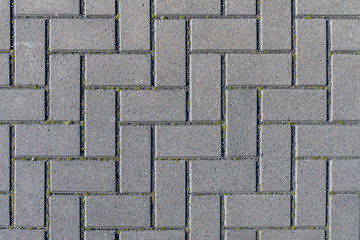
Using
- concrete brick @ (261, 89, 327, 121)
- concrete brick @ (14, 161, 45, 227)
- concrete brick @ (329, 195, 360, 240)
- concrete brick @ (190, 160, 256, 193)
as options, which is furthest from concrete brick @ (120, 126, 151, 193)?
concrete brick @ (329, 195, 360, 240)

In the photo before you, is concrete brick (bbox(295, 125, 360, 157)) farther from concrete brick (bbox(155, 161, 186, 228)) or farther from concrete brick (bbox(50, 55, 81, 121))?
concrete brick (bbox(50, 55, 81, 121))

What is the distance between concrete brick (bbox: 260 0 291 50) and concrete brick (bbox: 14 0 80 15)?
105cm

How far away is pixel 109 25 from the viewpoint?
182cm

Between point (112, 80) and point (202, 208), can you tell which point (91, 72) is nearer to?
point (112, 80)

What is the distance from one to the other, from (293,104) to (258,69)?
0.91 feet

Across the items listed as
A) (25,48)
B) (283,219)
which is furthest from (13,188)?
(283,219)

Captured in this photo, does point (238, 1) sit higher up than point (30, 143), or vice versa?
point (238, 1)

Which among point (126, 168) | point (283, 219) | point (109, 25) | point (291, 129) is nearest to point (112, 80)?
point (109, 25)

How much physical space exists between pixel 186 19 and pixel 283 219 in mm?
1256

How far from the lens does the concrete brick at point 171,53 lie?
5.97ft

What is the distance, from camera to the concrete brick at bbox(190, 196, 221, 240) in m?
1.84

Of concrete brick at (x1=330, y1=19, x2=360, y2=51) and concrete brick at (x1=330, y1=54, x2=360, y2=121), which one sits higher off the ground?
concrete brick at (x1=330, y1=19, x2=360, y2=51)

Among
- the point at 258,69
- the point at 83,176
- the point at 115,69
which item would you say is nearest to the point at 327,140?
the point at 258,69

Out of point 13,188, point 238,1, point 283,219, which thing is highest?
point 238,1
